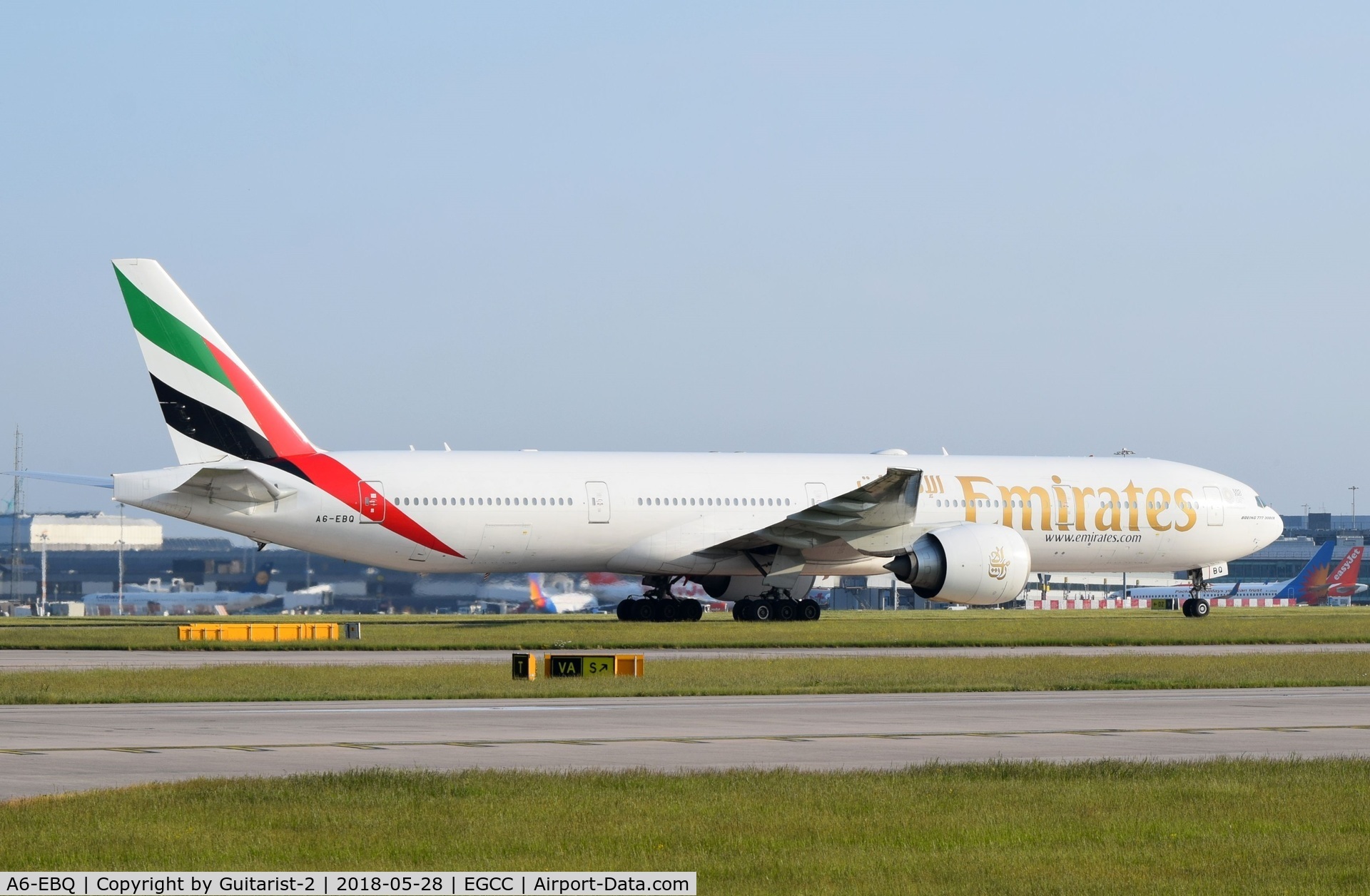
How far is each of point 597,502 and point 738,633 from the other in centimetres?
624

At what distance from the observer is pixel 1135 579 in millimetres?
133125

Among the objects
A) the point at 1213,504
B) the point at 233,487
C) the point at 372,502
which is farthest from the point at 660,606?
the point at 1213,504

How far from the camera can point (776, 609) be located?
47.4 m

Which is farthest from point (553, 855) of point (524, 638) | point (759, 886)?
point (524, 638)

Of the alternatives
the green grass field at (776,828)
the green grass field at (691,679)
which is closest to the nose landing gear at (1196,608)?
the green grass field at (691,679)

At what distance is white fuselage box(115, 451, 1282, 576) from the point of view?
4212 cm

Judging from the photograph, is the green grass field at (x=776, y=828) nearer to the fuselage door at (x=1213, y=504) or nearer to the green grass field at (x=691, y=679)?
the green grass field at (x=691, y=679)

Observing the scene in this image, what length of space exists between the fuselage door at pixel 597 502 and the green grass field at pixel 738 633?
281cm

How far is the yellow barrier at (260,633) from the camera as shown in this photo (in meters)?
39.5

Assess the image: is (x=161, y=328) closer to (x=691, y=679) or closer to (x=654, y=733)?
(x=691, y=679)

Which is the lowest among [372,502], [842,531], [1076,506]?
[842,531]

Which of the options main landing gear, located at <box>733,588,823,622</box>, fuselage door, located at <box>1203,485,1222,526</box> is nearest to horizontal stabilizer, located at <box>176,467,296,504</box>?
main landing gear, located at <box>733,588,823,622</box>

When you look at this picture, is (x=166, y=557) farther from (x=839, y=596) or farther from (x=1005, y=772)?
(x=1005, y=772)

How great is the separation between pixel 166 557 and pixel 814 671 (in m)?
93.0
